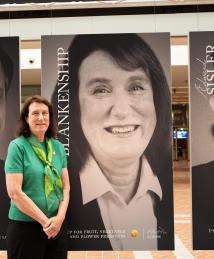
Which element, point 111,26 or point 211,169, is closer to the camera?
point 211,169

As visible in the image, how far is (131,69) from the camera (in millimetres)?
3625

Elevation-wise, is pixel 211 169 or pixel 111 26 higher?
pixel 111 26

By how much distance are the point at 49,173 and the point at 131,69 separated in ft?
4.72

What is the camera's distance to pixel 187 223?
24.5 feet

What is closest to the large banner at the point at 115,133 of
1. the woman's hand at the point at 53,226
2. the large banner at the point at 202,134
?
the large banner at the point at 202,134

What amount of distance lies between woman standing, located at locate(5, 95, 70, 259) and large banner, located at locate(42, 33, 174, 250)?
0.84 meters

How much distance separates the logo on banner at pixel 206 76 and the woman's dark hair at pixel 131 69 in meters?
0.32

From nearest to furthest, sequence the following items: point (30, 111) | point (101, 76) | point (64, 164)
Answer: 1. point (30, 111)
2. point (64, 164)
3. point (101, 76)

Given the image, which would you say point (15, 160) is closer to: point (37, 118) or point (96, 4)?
point (37, 118)

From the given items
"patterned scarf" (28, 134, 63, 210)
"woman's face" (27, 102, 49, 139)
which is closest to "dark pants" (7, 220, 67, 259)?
"patterned scarf" (28, 134, 63, 210)

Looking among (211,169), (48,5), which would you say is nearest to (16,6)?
(48,5)

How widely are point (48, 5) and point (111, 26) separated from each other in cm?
318

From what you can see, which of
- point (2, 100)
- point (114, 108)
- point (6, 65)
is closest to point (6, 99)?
point (2, 100)

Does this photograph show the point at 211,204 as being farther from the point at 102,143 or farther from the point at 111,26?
the point at 111,26
